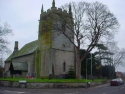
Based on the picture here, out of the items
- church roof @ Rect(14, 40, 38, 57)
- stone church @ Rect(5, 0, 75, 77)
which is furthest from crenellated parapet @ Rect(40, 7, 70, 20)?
church roof @ Rect(14, 40, 38, 57)

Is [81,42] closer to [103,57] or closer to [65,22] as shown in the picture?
[65,22]

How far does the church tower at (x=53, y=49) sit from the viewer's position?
39.9 meters

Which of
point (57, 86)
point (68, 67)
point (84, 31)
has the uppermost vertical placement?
point (84, 31)

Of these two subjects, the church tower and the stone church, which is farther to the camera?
the church tower

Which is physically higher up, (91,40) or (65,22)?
(65,22)

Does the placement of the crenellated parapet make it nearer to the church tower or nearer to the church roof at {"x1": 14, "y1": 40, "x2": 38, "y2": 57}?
the church tower

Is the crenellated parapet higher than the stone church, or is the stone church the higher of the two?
the crenellated parapet

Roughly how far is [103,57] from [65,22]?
95.8ft

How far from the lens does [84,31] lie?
123 ft

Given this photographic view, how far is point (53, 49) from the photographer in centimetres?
4241

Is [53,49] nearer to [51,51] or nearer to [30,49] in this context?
[51,51]

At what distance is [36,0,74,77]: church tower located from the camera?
39906 millimetres

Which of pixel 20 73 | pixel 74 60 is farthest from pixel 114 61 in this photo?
pixel 20 73

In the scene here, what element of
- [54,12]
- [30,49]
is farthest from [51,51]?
[30,49]
